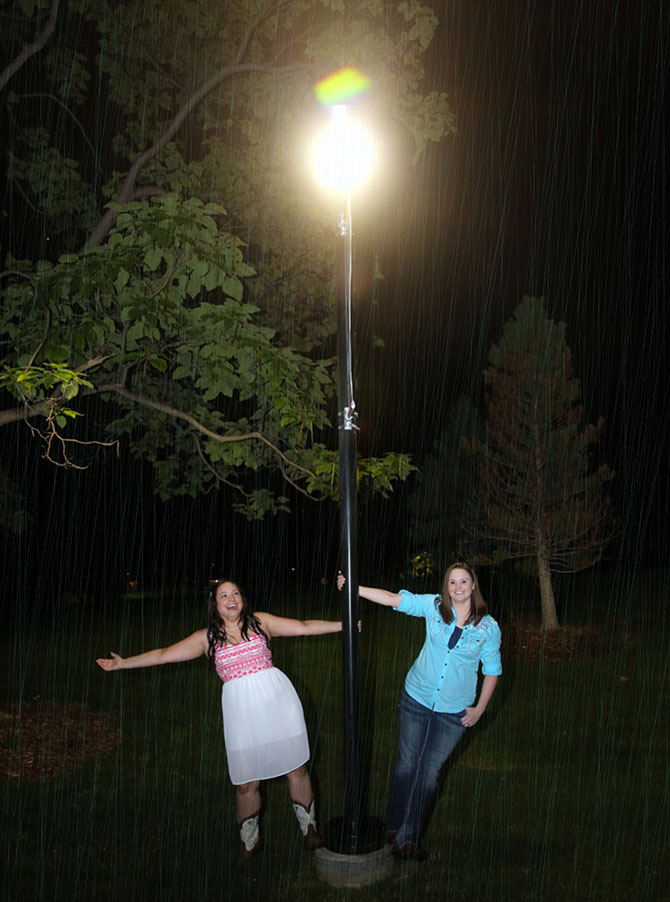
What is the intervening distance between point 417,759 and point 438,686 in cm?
59

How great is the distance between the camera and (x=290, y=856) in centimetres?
623

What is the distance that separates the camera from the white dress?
5656mm

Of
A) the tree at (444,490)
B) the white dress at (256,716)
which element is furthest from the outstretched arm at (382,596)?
the tree at (444,490)

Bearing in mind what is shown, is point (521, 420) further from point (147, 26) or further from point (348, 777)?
point (348, 777)

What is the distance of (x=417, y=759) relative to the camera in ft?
19.3

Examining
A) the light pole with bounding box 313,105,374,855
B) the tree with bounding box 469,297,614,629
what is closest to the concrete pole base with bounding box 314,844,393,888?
the light pole with bounding box 313,105,374,855

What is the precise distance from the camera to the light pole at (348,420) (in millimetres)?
5438

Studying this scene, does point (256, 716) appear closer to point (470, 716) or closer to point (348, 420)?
point (470, 716)

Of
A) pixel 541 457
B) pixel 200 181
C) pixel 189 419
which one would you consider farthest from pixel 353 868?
pixel 541 457

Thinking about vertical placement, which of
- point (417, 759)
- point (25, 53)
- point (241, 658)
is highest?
point (25, 53)

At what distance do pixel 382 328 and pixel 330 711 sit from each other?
4113 centimetres

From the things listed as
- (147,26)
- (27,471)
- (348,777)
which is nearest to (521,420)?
(147,26)

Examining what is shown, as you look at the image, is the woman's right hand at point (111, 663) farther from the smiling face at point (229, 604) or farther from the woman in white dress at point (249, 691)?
the smiling face at point (229, 604)

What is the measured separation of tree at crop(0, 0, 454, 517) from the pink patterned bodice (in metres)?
2.66
